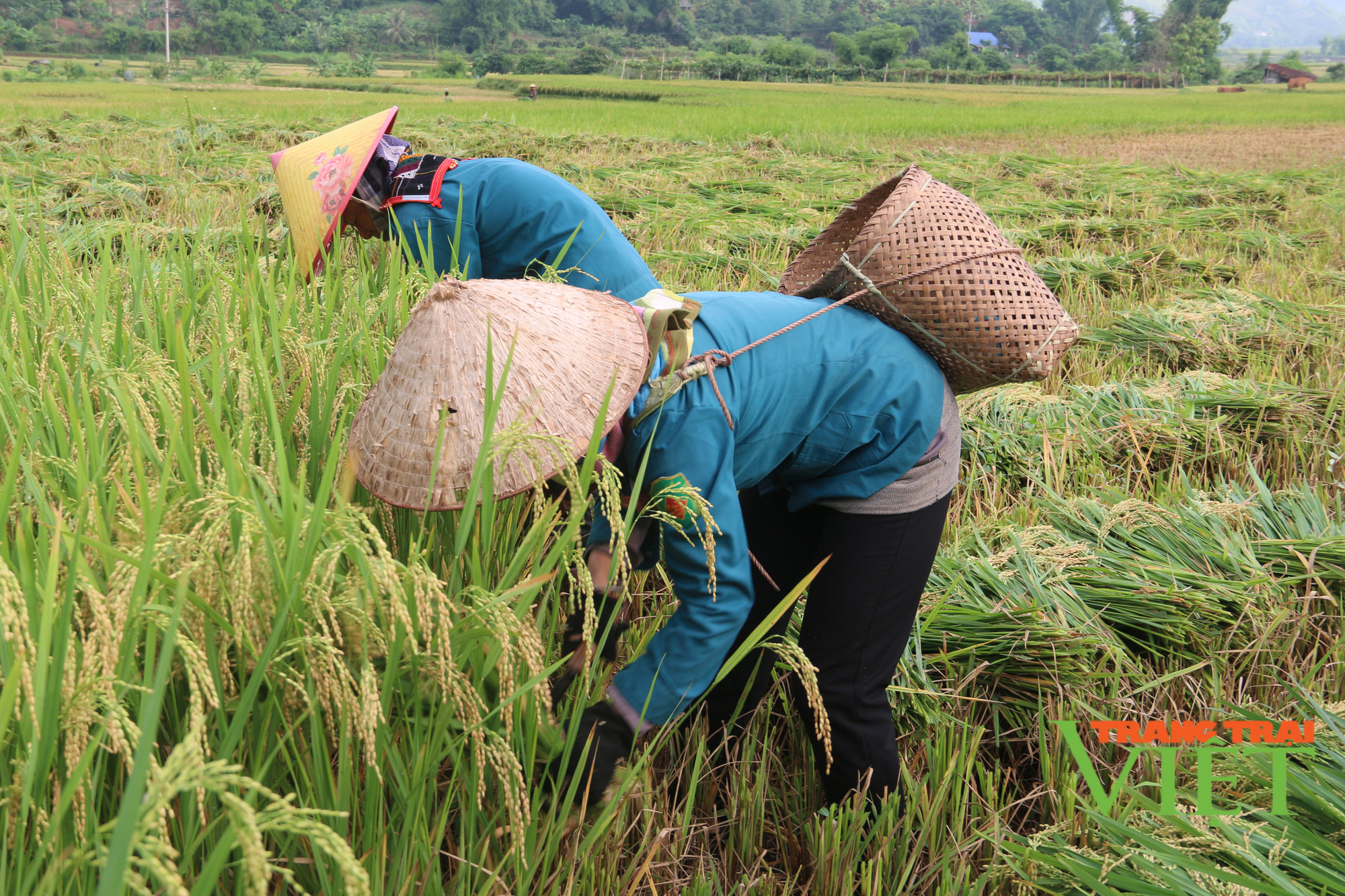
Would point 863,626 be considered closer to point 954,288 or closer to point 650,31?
point 954,288

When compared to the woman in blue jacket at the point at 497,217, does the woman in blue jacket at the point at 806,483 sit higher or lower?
lower

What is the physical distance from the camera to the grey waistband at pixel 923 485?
61.9 inches

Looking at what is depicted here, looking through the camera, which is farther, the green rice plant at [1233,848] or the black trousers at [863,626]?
the black trousers at [863,626]

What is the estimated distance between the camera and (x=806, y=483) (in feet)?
5.45

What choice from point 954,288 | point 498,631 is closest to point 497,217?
point 954,288

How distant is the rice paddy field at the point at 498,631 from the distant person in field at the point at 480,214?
0.74 ft

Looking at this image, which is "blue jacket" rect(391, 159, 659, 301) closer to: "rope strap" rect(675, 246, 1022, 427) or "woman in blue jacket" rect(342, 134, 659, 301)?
"woman in blue jacket" rect(342, 134, 659, 301)

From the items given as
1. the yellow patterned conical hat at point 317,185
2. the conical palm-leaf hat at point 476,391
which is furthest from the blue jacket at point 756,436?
the yellow patterned conical hat at point 317,185

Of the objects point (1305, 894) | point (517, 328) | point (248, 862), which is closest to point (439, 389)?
point (517, 328)

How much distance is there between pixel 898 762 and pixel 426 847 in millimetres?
988

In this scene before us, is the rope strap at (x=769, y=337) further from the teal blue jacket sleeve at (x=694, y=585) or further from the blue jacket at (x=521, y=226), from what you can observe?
the blue jacket at (x=521, y=226)

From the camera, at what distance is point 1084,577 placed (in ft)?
7.04

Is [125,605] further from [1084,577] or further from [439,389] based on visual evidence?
[1084,577]

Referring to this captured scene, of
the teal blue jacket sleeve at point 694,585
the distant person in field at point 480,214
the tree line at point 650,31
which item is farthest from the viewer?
the tree line at point 650,31
